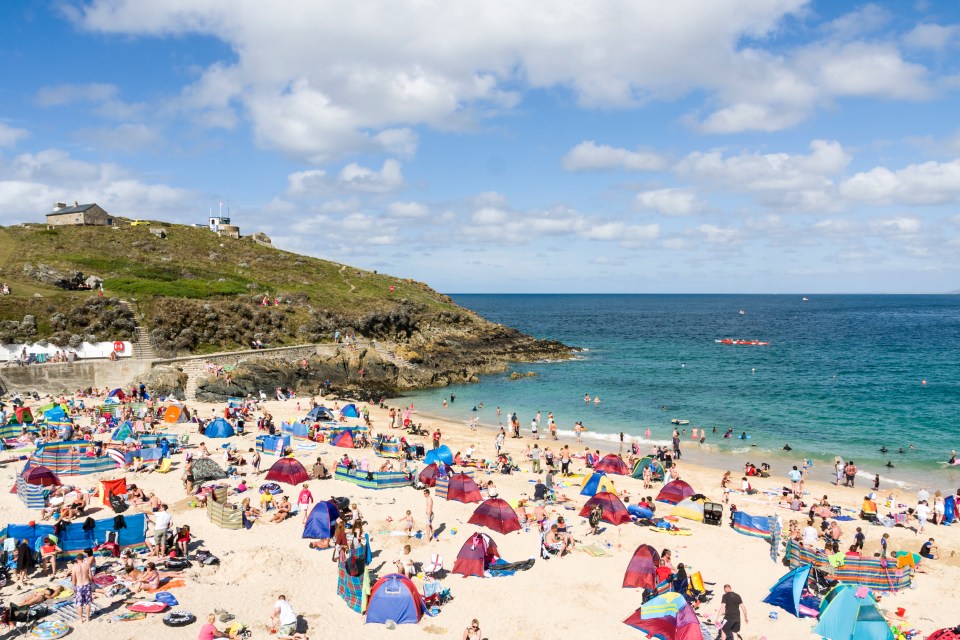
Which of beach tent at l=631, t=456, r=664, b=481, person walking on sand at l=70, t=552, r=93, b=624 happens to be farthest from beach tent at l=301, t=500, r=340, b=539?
beach tent at l=631, t=456, r=664, b=481

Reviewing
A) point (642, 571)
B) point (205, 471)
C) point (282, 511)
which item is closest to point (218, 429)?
point (205, 471)

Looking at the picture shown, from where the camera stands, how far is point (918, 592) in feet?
53.7

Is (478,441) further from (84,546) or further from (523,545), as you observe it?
(84,546)

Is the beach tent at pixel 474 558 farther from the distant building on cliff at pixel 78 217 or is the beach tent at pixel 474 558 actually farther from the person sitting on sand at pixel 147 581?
the distant building on cliff at pixel 78 217

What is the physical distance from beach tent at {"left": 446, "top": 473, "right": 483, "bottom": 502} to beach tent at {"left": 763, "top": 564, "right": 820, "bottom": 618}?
9.71m

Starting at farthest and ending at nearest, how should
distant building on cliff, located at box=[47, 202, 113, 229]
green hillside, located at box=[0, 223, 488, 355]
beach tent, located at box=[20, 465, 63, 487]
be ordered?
distant building on cliff, located at box=[47, 202, 113, 229] < green hillside, located at box=[0, 223, 488, 355] < beach tent, located at box=[20, 465, 63, 487]

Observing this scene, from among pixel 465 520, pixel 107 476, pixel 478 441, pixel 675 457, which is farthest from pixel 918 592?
pixel 107 476

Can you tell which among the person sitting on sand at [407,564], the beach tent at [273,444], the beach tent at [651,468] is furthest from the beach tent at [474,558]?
the beach tent at [273,444]

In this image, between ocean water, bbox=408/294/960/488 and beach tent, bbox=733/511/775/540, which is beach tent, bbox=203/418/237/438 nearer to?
ocean water, bbox=408/294/960/488

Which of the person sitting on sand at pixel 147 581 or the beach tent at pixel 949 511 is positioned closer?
the person sitting on sand at pixel 147 581

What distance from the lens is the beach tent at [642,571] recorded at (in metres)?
15.6

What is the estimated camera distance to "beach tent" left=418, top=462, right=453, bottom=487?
23.0 meters

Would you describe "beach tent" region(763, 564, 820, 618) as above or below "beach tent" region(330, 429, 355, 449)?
below

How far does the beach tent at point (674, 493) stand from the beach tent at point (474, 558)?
9042mm
